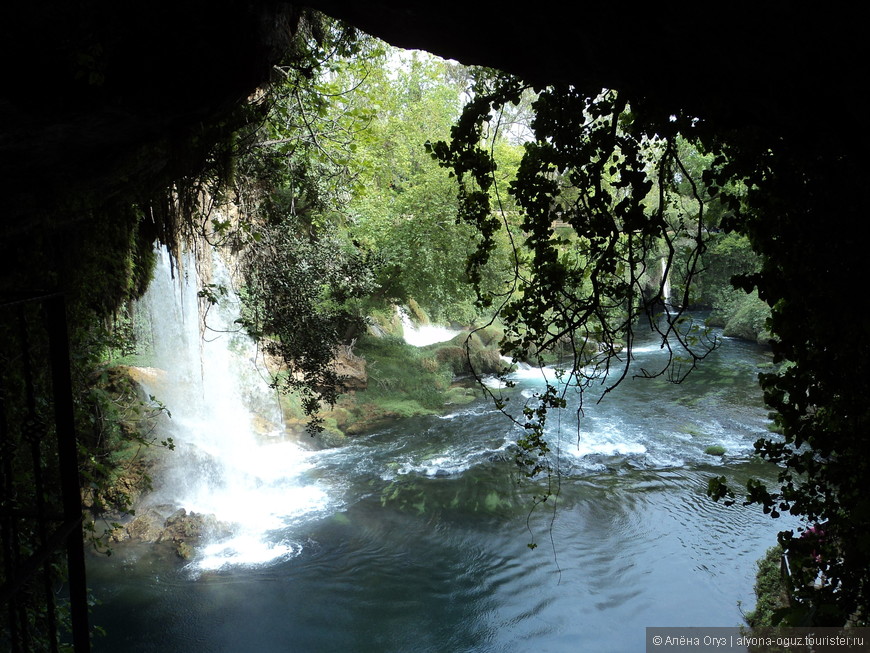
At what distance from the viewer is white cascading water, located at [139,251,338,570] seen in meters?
8.63

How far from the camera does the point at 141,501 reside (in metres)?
8.89

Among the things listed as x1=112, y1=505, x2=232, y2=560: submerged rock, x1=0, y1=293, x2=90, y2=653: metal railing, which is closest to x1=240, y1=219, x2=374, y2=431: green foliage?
x1=0, y1=293, x2=90, y2=653: metal railing

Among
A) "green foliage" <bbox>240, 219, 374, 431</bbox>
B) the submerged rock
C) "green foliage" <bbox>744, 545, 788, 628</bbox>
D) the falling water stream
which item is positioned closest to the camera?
"green foliage" <bbox>744, 545, 788, 628</bbox>

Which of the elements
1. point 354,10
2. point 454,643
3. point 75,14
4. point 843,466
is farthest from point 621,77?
point 454,643

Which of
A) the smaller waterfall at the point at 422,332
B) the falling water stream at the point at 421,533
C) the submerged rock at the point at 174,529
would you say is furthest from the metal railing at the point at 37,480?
the smaller waterfall at the point at 422,332

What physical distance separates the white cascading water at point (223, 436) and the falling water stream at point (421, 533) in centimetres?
3

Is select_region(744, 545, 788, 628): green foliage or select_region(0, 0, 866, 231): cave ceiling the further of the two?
select_region(744, 545, 788, 628): green foliage

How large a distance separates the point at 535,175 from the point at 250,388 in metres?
9.90

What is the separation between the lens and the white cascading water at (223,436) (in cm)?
863

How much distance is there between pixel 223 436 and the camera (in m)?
10.9

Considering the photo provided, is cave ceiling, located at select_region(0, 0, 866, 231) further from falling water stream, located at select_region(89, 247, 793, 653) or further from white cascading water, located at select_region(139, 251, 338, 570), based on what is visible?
white cascading water, located at select_region(139, 251, 338, 570)

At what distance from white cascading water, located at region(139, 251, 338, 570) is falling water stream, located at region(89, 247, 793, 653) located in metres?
0.03

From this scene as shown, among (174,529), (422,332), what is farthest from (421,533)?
(422,332)

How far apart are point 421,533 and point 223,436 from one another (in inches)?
172
